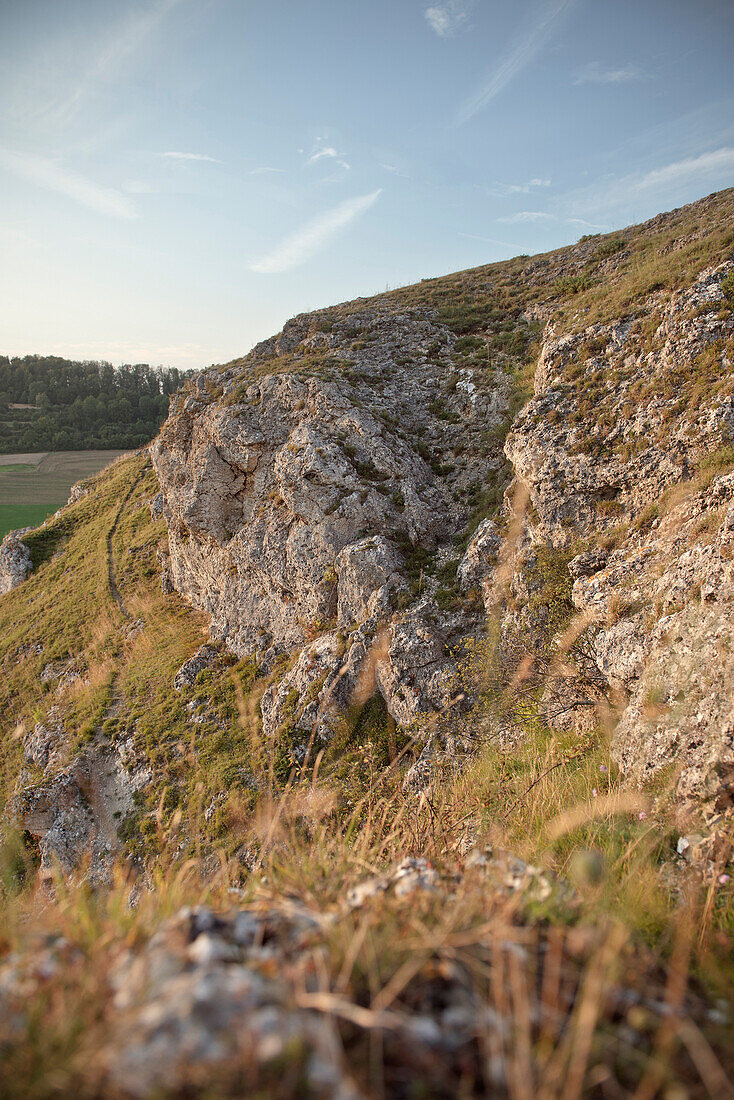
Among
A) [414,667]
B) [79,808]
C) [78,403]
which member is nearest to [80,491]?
[79,808]

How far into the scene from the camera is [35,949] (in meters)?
2.03

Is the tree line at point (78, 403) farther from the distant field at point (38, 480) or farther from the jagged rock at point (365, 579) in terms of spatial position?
the jagged rock at point (365, 579)

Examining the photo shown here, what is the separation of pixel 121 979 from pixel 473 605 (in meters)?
10.3

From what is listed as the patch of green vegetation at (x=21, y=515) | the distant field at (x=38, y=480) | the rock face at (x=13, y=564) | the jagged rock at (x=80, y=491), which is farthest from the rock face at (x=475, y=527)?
the distant field at (x=38, y=480)

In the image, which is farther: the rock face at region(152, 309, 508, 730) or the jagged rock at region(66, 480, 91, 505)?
the jagged rock at region(66, 480, 91, 505)

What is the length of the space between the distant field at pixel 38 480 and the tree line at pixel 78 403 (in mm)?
5565

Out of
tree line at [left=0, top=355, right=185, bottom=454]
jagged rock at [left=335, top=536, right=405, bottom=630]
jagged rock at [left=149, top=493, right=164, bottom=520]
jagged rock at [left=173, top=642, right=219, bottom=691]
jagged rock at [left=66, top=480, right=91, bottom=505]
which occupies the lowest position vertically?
jagged rock at [left=173, top=642, right=219, bottom=691]

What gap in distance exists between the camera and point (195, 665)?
17703mm

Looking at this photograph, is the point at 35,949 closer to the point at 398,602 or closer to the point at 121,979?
the point at 121,979

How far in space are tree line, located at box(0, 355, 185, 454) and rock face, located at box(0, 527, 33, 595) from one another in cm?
5617

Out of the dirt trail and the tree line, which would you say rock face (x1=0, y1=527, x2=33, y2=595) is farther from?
the tree line

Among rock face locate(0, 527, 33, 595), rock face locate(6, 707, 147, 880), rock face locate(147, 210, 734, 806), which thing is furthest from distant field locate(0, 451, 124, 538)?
rock face locate(147, 210, 734, 806)

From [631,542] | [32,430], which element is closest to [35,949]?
[631,542]

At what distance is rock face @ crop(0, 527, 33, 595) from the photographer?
32.4 m
